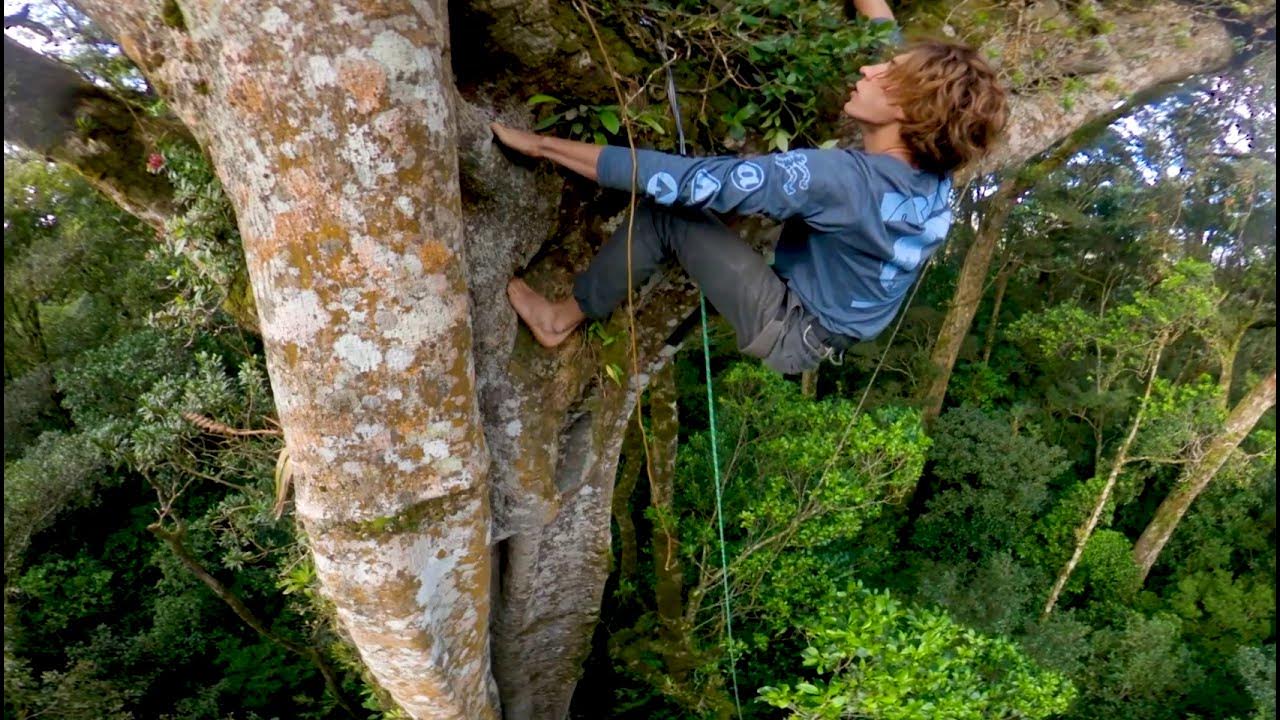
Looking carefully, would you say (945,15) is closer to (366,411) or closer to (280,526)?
(366,411)

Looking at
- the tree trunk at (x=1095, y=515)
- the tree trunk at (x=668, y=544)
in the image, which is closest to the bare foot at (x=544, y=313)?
the tree trunk at (x=668, y=544)

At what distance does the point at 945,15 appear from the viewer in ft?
11.6

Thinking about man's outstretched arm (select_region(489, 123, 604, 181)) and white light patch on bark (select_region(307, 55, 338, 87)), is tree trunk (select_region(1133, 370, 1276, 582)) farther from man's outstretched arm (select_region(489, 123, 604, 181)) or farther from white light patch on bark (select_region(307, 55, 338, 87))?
white light patch on bark (select_region(307, 55, 338, 87))

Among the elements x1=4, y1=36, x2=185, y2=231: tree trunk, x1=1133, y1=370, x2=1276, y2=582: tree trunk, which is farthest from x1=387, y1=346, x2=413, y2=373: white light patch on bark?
x1=1133, y1=370, x2=1276, y2=582: tree trunk

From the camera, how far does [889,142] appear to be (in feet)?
7.76

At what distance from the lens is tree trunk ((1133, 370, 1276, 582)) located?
10312 millimetres

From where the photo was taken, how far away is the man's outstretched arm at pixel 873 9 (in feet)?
9.45

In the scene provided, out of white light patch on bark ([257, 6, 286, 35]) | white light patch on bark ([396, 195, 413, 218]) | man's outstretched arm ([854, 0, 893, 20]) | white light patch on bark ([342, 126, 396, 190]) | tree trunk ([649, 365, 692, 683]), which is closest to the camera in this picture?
white light patch on bark ([257, 6, 286, 35])

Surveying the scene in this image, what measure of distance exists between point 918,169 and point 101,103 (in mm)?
2936

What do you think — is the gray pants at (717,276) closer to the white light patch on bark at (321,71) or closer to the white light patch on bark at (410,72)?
the white light patch on bark at (410,72)

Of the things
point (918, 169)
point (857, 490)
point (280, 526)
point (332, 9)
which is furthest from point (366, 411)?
point (857, 490)

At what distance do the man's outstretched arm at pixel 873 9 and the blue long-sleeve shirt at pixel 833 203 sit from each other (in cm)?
91

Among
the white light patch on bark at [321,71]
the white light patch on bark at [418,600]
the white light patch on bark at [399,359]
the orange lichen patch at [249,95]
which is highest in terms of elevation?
the white light patch on bark at [321,71]

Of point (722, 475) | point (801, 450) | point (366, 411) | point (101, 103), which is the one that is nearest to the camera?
point (366, 411)
